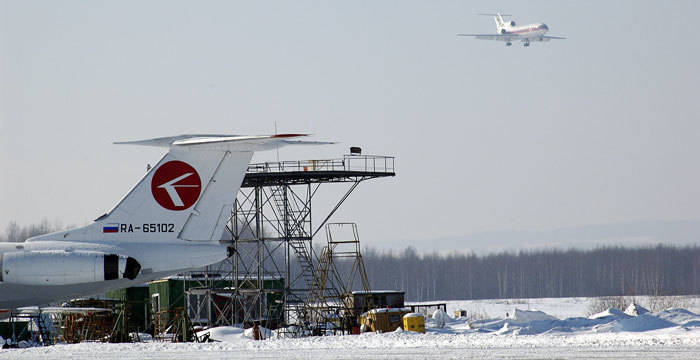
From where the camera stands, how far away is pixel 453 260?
180250mm

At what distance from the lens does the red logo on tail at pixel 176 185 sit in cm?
2423

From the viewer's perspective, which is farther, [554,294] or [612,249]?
[612,249]

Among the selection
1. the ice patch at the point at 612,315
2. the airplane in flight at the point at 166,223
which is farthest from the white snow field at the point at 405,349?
the ice patch at the point at 612,315

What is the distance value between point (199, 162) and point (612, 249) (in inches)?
6612

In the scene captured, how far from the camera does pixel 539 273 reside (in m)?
169

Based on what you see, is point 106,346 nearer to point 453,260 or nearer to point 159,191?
point 159,191

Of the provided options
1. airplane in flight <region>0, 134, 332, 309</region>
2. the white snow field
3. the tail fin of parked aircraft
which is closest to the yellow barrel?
the white snow field

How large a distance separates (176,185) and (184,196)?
334 millimetres

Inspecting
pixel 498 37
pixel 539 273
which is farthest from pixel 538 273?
pixel 498 37

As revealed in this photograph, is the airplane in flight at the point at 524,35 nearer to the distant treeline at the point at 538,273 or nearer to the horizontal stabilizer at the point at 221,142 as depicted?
the distant treeline at the point at 538,273

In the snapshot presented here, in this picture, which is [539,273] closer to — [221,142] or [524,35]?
[524,35]

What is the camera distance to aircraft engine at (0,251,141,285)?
2289 centimetres

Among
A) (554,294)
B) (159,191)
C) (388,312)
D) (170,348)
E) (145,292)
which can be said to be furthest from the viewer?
(554,294)

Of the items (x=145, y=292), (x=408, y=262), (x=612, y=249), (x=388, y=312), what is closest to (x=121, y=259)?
(x=388, y=312)
